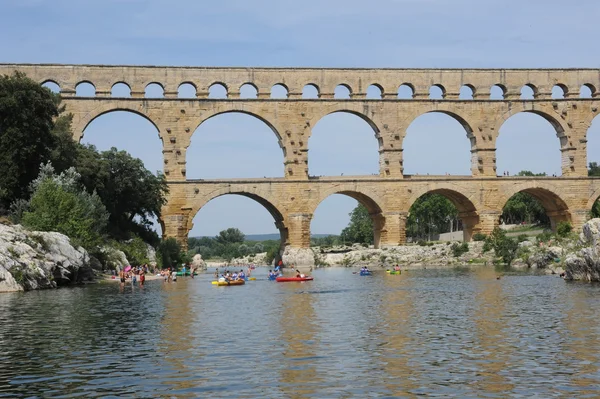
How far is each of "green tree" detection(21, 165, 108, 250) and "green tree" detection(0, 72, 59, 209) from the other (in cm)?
126

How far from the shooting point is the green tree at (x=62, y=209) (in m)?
35.8

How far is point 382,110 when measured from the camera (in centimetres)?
5378

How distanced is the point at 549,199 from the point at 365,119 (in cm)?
1380

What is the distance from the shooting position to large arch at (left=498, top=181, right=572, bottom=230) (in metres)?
55.3

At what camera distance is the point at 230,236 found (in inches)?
5640

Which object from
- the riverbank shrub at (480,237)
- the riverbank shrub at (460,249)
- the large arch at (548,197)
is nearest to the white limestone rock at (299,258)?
the riverbank shrub at (460,249)

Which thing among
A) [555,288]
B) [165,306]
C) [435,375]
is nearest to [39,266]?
[165,306]

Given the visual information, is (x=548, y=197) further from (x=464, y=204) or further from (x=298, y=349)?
(x=298, y=349)

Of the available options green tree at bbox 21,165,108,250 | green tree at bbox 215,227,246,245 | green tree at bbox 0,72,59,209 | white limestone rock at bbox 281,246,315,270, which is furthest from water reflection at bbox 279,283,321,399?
green tree at bbox 215,227,246,245

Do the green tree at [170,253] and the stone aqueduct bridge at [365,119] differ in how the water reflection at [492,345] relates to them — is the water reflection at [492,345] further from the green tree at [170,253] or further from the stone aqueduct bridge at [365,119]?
the stone aqueduct bridge at [365,119]

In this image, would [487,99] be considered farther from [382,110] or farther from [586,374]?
[586,374]

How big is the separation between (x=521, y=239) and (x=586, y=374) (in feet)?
145

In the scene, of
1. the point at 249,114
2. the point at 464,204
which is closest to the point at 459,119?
the point at 464,204

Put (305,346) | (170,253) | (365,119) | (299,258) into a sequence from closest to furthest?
(305,346), (170,253), (299,258), (365,119)
